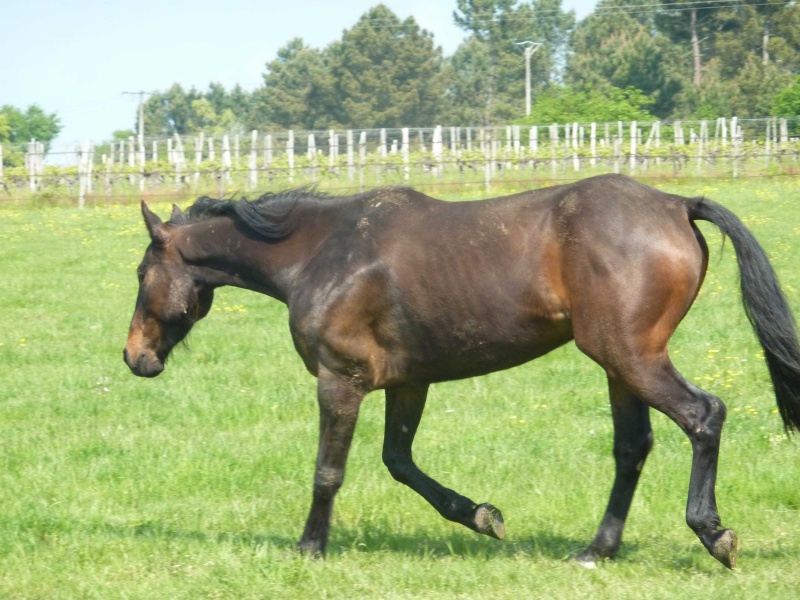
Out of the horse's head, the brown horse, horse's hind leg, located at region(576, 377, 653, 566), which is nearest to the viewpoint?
the brown horse

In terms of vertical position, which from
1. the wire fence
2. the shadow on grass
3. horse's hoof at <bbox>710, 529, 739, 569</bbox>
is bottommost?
the shadow on grass

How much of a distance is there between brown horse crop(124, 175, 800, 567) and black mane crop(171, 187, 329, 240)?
0.04 ft

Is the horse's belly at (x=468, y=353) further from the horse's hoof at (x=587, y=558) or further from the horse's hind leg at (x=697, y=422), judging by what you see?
the horse's hoof at (x=587, y=558)

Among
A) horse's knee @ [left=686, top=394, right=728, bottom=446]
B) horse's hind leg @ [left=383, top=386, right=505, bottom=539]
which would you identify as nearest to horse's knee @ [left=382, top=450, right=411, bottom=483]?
horse's hind leg @ [left=383, top=386, right=505, bottom=539]

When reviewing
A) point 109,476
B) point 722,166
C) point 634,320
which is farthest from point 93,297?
point 722,166

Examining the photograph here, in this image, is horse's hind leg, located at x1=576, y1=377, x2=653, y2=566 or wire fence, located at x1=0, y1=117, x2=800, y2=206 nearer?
horse's hind leg, located at x1=576, y1=377, x2=653, y2=566

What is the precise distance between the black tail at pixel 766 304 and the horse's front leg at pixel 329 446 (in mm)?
2037

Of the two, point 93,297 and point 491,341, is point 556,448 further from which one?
point 93,297

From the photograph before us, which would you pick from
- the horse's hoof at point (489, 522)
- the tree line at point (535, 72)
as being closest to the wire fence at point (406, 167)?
the tree line at point (535, 72)

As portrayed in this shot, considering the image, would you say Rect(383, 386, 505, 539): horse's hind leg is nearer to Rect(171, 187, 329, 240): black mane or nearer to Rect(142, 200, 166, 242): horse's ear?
Rect(171, 187, 329, 240): black mane

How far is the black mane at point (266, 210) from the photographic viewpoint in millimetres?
→ 6234

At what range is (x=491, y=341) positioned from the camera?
5.57 meters

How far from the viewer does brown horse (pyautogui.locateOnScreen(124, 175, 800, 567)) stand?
17.0 feet

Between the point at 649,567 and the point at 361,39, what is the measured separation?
82.2m
